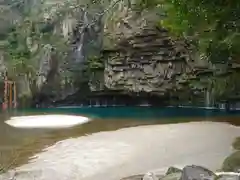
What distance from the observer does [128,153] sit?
9.73 m

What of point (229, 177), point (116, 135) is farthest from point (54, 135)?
point (229, 177)

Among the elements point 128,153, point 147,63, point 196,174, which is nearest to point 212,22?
point 196,174

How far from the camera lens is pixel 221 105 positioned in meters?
23.8

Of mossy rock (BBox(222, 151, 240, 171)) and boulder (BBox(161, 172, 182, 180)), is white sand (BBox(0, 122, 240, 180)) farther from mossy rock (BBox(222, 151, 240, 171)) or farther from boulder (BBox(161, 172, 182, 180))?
boulder (BBox(161, 172, 182, 180))

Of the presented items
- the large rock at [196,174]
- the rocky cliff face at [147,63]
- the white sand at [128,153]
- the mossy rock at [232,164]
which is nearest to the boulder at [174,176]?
the large rock at [196,174]

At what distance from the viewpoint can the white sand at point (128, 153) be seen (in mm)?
7848

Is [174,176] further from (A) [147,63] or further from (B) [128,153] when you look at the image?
(A) [147,63]

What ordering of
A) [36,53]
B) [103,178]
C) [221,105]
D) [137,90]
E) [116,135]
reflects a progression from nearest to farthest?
[103,178], [116,135], [221,105], [137,90], [36,53]

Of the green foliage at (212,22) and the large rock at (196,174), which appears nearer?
the large rock at (196,174)

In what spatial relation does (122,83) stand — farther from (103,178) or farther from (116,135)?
(103,178)

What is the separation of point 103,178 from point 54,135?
6.42 meters

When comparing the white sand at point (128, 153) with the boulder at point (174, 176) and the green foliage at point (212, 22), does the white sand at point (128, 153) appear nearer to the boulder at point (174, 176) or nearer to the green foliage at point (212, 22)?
the boulder at point (174, 176)

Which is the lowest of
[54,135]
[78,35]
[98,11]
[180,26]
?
[54,135]

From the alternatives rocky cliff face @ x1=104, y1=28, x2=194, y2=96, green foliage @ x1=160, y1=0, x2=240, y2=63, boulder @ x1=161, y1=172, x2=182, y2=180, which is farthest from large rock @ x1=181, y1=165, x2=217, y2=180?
rocky cliff face @ x1=104, y1=28, x2=194, y2=96
